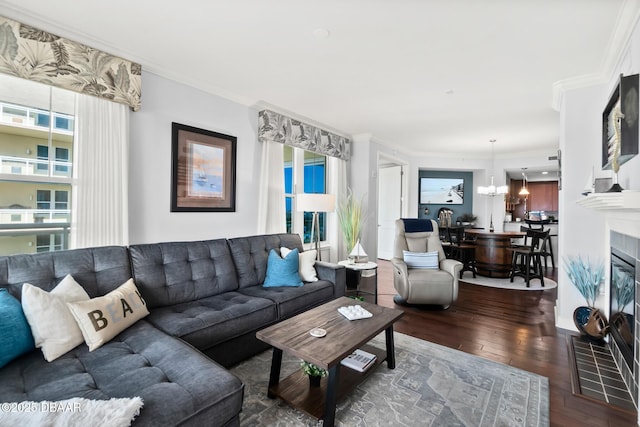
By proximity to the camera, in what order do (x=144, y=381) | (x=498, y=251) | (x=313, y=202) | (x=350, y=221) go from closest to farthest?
(x=144, y=381) → (x=313, y=202) → (x=350, y=221) → (x=498, y=251)

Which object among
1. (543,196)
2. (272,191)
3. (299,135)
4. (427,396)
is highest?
(299,135)

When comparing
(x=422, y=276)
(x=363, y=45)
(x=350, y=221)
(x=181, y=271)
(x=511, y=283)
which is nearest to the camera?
(x=363, y=45)

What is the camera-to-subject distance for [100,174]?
2.46 m

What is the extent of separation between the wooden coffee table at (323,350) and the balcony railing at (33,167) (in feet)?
6.59

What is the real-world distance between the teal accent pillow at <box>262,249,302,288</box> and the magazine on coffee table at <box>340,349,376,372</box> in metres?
1.02

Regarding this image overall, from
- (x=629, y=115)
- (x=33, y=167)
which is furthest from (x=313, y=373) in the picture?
(x=629, y=115)

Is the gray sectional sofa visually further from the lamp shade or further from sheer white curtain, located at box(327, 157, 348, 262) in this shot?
sheer white curtain, located at box(327, 157, 348, 262)

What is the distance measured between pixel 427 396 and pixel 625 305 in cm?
168

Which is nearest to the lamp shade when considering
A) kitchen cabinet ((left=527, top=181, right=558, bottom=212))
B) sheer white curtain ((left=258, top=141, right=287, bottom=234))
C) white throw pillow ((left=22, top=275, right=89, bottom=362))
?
sheer white curtain ((left=258, top=141, right=287, bottom=234))

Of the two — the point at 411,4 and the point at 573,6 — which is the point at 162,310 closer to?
the point at 411,4

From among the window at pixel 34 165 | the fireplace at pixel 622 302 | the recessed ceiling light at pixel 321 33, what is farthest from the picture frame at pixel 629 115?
the window at pixel 34 165

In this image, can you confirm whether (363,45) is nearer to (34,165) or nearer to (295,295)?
(295,295)

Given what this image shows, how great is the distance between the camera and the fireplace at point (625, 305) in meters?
1.96

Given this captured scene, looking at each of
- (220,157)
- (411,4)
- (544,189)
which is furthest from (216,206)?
(544,189)
